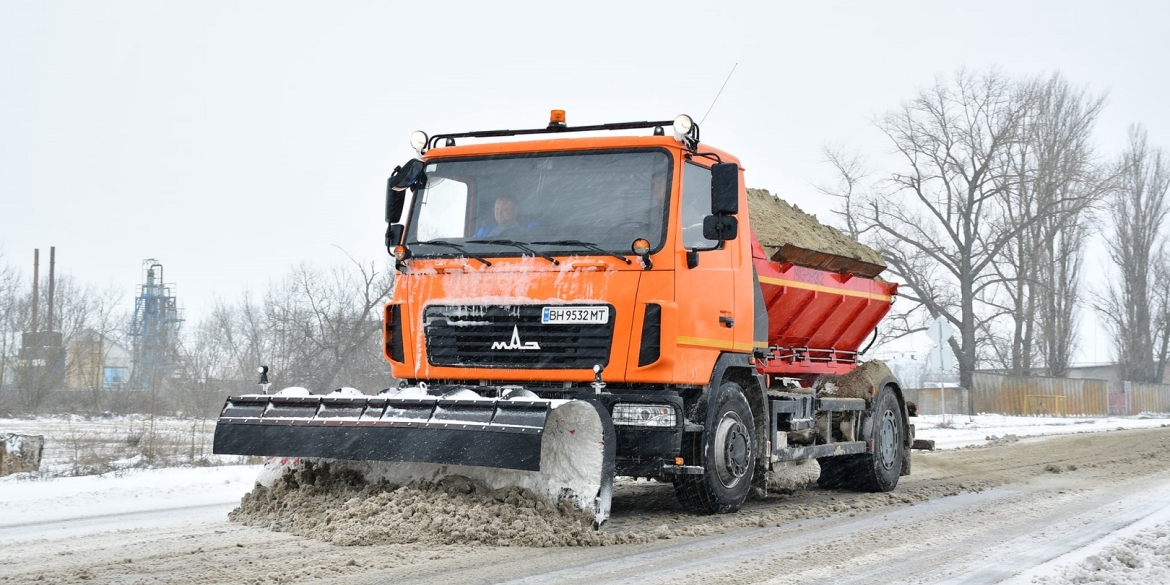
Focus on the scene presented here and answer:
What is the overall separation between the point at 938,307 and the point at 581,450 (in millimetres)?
36356

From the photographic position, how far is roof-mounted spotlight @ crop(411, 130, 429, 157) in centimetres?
841

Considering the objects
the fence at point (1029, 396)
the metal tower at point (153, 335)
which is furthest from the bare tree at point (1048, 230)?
the metal tower at point (153, 335)

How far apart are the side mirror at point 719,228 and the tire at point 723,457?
1175 millimetres

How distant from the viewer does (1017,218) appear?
42.2 m

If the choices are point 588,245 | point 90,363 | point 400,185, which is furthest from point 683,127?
point 90,363

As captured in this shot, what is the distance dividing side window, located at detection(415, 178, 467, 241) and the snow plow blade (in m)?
1.46

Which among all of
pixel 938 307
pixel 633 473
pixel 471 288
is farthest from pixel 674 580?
pixel 938 307

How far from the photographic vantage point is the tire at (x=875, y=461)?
35.4 feet

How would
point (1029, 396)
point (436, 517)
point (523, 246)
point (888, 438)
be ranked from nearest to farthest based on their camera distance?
1. point (436, 517)
2. point (523, 246)
3. point (888, 438)
4. point (1029, 396)

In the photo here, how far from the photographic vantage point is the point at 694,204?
770 centimetres

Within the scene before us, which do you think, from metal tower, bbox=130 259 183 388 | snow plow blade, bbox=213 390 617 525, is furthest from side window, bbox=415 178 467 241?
metal tower, bbox=130 259 183 388

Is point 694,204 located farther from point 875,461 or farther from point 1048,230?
point 1048,230

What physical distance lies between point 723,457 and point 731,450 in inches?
4.7

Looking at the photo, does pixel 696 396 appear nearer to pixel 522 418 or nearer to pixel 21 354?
pixel 522 418
